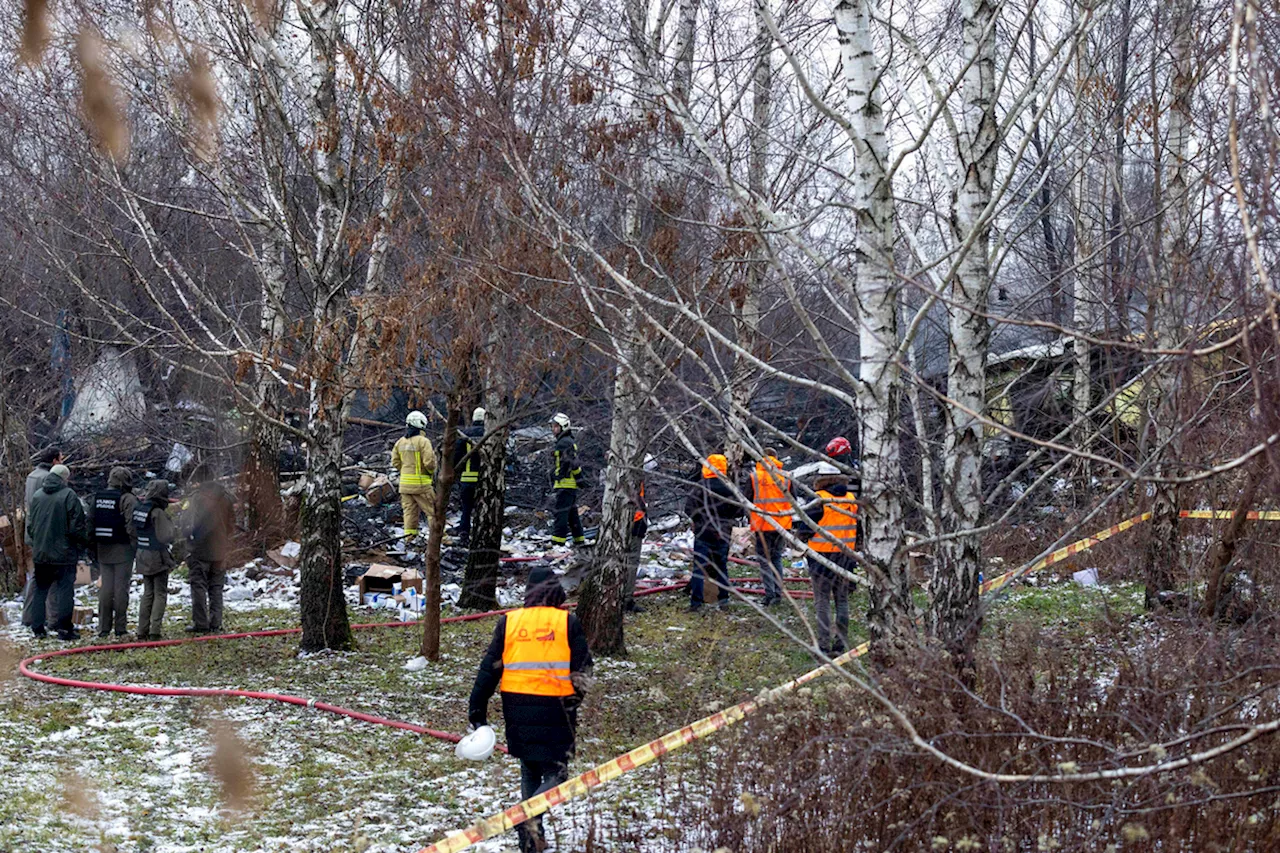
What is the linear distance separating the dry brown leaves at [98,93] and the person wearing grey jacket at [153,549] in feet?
10.6

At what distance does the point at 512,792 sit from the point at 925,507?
10.1 ft

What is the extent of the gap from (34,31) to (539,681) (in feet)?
32.6

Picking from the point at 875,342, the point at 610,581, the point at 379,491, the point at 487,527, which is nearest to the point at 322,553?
the point at 487,527

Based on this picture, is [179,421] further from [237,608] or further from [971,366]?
[971,366]

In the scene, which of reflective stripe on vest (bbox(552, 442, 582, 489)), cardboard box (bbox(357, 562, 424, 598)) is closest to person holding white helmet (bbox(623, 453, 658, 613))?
cardboard box (bbox(357, 562, 424, 598))

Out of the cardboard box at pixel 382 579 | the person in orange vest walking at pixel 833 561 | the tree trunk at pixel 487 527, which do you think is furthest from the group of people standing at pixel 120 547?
the person in orange vest walking at pixel 833 561

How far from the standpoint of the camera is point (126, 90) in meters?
11.8

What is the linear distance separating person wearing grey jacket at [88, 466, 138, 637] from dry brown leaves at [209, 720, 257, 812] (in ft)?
12.9

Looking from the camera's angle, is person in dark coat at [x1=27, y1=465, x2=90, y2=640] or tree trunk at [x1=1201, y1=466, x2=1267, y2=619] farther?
person in dark coat at [x1=27, y1=465, x2=90, y2=640]

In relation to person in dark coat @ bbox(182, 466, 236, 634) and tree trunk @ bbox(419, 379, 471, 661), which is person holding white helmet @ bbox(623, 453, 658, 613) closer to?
tree trunk @ bbox(419, 379, 471, 661)

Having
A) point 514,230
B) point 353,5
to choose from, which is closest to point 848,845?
point 514,230

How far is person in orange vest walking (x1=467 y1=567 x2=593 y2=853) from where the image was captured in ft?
19.7

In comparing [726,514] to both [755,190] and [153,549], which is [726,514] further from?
[153,549]

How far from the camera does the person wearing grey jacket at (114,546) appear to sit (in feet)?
39.5
